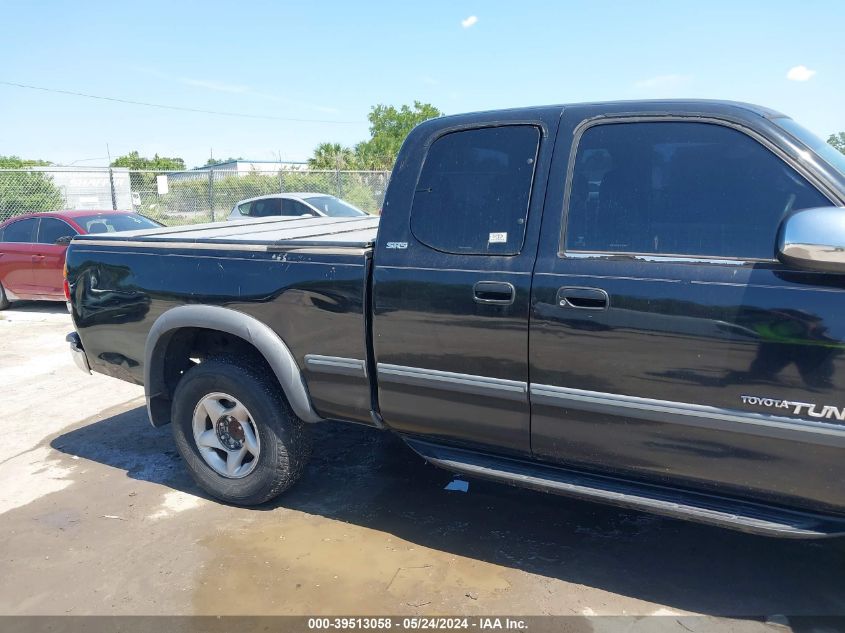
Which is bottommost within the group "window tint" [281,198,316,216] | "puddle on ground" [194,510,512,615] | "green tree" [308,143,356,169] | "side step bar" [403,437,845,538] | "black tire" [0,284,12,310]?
"puddle on ground" [194,510,512,615]

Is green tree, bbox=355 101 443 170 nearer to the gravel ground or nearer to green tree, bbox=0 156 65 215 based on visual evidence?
green tree, bbox=0 156 65 215

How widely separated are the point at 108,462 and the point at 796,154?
451cm

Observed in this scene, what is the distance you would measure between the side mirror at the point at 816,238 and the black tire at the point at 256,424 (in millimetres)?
2593

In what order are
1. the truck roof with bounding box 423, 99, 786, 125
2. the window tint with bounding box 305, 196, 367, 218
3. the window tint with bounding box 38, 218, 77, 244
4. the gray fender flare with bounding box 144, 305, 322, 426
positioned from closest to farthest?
the truck roof with bounding box 423, 99, 786, 125 → the gray fender flare with bounding box 144, 305, 322, 426 → the window tint with bounding box 38, 218, 77, 244 → the window tint with bounding box 305, 196, 367, 218

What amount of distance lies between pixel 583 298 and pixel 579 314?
0.07 meters

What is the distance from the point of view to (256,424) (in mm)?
3773

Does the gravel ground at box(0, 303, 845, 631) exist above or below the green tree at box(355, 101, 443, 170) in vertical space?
below

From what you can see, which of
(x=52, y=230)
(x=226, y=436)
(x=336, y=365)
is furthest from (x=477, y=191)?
(x=52, y=230)

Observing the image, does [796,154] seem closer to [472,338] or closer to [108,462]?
[472,338]

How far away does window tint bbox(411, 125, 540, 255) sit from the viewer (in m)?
3.00

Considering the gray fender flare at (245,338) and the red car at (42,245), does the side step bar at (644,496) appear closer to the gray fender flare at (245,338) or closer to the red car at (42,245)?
the gray fender flare at (245,338)

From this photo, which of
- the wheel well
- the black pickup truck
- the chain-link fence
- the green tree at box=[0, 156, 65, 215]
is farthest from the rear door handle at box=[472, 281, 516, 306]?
the green tree at box=[0, 156, 65, 215]

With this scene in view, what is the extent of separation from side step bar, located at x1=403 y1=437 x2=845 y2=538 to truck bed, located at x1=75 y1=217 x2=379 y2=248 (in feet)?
3.84

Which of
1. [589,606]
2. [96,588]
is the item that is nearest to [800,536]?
[589,606]
